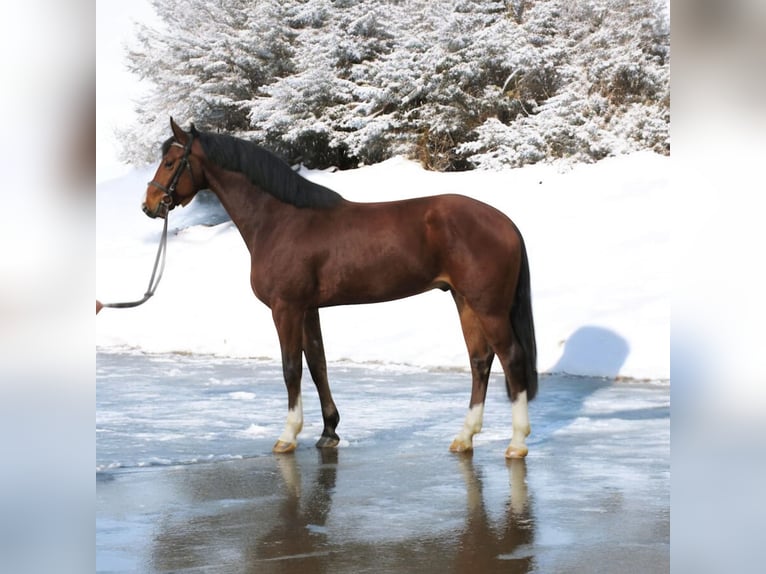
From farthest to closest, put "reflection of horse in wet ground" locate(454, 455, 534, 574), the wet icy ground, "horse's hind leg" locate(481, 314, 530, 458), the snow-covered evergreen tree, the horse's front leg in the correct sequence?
the snow-covered evergreen tree < the horse's front leg < "horse's hind leg" locate(481, 314, 530, 458) < the wet icy ground < "reflection of horse in wet ground" locate(454, 455, 534, 574)

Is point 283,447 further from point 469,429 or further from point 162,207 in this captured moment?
point 162,207

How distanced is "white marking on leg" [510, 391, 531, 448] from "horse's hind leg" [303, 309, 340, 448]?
0.87 m

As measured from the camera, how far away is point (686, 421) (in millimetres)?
1070

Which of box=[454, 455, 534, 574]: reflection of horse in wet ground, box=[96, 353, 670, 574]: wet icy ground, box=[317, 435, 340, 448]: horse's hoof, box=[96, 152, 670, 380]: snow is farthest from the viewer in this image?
box=[96, 152, 670, 380]: snow

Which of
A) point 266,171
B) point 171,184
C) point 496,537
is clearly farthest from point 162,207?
point 496,537

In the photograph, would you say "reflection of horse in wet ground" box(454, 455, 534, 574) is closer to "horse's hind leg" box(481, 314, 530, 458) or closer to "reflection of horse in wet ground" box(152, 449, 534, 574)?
"reflection of horse in wet ground" box(152, 449, 534, 574)

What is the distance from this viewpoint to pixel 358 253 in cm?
427

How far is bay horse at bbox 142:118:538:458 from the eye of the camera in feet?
13.8

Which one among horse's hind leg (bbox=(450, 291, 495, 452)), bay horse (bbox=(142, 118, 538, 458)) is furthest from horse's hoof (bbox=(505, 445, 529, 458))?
horse's hind leg (bbox=(450, 291, 495, 452))

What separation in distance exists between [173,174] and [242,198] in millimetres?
340

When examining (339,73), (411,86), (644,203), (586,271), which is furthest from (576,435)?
(339,73)

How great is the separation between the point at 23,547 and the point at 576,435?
4047 mm

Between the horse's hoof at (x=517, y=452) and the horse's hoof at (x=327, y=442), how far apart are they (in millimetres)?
848

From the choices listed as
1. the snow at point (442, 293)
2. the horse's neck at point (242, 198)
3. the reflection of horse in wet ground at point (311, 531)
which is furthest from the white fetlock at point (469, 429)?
the snow at point (442, 293)
